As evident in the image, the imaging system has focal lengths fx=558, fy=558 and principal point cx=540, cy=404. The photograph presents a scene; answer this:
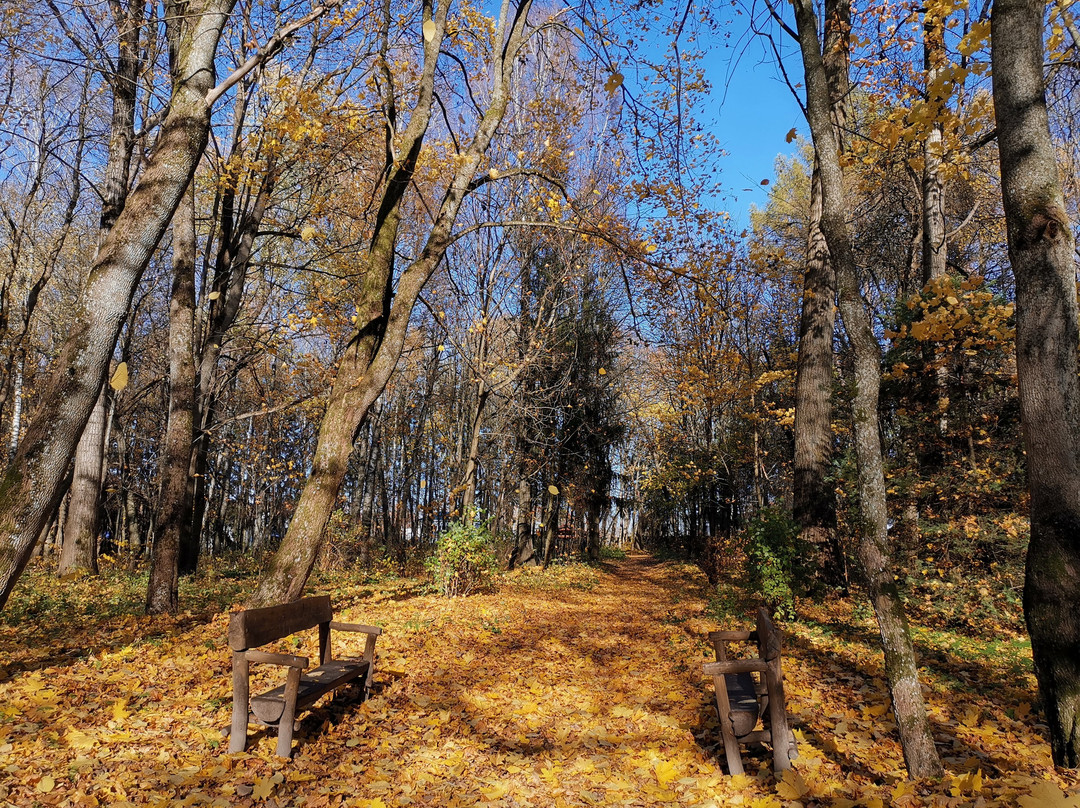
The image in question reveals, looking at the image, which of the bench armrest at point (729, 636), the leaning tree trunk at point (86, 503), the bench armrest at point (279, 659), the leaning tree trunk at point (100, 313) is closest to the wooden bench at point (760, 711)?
the bench armrest at point (729, 636)

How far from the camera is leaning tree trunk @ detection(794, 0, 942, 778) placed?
3219 mm

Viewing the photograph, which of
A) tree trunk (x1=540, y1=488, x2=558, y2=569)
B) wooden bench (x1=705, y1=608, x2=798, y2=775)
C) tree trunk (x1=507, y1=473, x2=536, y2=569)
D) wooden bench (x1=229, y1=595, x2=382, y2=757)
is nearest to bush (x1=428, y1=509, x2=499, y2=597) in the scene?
wooden bench (x1=229, y1=595, x2=382, y2=757)

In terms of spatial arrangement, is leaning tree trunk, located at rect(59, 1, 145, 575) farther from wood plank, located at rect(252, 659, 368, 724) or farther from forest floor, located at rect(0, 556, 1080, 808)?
wood plank, located at rect(252, 659, 368, 724)

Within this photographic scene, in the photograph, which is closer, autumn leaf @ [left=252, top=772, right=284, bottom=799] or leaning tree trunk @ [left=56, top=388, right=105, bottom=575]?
autumn leaf @ [left=252, top=772, right=284, bottom=799]

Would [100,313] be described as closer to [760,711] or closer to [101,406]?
[760,711]

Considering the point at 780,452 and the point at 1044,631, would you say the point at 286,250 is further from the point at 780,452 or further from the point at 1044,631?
the point at 1044,631

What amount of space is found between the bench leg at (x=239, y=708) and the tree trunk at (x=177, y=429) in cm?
459

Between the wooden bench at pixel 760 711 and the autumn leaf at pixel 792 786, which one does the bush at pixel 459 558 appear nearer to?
the wooden bench at pixel 760 711

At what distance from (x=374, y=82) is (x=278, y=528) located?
28.1 metres

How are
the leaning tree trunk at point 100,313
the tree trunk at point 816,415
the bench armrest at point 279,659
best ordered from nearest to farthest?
the bench armrest at point 279,659 → the leaning tree trunk at point 100,313 → the tree trunk at point 816,415

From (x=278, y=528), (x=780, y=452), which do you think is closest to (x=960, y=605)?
(x=780, y=452)

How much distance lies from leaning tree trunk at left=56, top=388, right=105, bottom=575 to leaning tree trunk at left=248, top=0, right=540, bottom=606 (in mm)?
6060

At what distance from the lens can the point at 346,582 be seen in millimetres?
11438

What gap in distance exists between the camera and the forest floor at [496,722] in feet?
10.6
